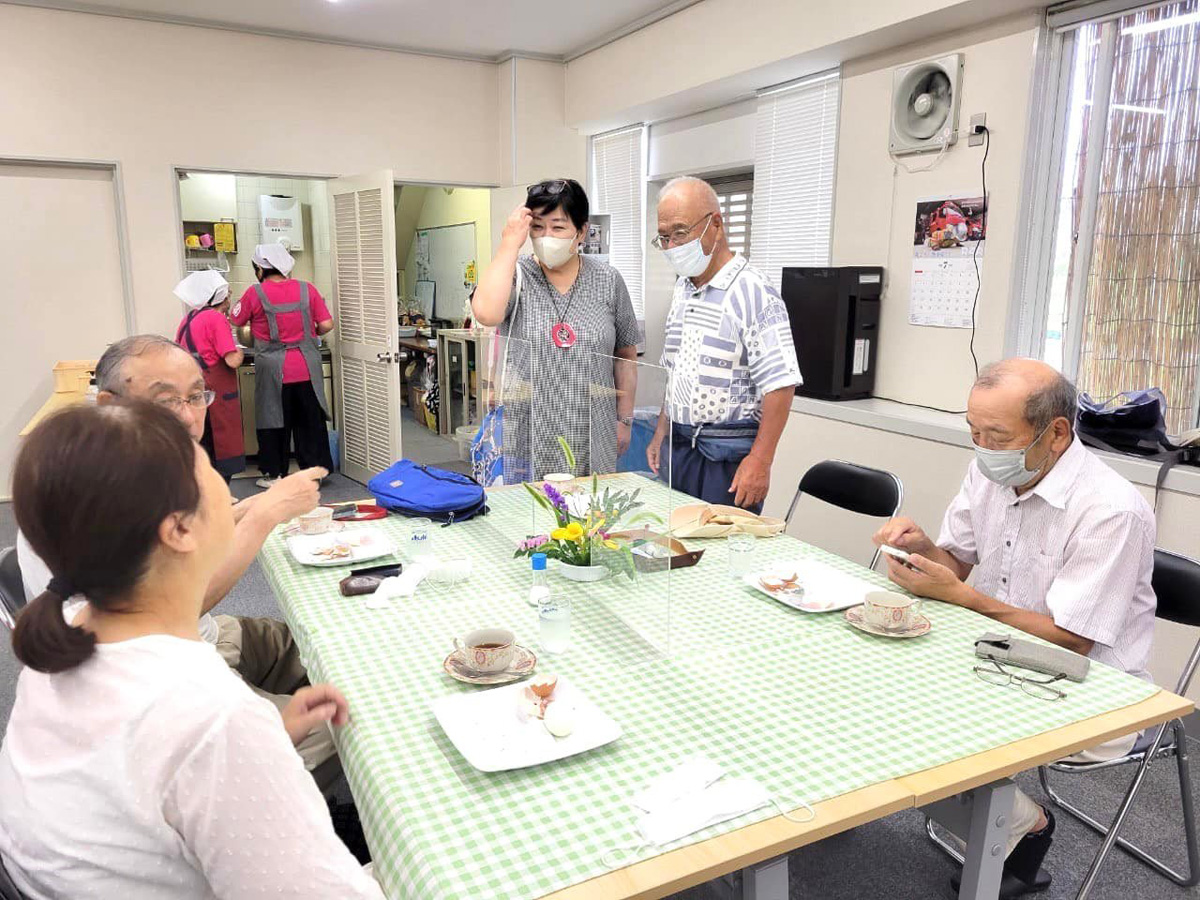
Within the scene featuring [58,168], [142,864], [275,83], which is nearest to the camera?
[142,864]

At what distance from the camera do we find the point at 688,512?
7.28 ft

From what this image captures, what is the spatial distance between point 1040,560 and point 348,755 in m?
1.43

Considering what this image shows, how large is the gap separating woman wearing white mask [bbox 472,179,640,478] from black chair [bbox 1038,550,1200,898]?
1289 millimetres

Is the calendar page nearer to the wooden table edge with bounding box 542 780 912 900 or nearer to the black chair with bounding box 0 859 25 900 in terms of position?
the wooden table edge with bounding box 542 780 912 900

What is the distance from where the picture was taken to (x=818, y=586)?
184 centimetres

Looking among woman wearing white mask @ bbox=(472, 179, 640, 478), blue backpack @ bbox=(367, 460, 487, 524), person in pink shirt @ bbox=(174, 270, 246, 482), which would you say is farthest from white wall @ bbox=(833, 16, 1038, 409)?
person in pink shirt @ bbox=(174, 270, 246, 482)

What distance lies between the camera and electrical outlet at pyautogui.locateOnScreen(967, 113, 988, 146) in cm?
328

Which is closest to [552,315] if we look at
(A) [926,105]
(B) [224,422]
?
(A) [926,105]

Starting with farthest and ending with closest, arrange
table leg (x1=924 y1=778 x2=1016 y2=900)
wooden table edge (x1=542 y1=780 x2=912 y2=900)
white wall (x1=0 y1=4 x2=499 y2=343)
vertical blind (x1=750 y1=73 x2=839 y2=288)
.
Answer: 1. white wall (x1=0 y1=4 x2=499 y2=343)
2. vertical blind (x1=750 y1=73 x2=839 y2=288)
3. table leg (x1=924 y1=778 x2=1016 y2=900)
4. wooden table edge (x1=542 y1=780 x2=912 y2=900)

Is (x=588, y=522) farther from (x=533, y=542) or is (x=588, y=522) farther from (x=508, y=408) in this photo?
(x=508, y=408)

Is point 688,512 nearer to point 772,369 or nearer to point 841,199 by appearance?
point 772,369

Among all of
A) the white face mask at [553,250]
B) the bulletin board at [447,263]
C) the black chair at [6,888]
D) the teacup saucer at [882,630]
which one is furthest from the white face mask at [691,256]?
the bulletin board at [447,263]

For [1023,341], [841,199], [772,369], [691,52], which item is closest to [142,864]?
[772,369]

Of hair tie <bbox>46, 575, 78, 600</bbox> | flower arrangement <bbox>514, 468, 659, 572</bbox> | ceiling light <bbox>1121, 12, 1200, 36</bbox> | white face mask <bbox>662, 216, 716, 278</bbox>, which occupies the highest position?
ceiling light <bbox>1121, 12, 1200, 36</bbox>
